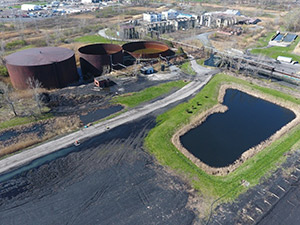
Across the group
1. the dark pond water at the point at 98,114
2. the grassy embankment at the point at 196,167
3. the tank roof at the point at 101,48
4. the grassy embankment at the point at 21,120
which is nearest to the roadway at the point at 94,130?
the dark pond water at the point at 98,114

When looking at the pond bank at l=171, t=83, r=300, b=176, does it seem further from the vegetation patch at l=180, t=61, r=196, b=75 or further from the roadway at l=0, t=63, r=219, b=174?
the vegetation patch at l=180, t=61, r=196, b=75

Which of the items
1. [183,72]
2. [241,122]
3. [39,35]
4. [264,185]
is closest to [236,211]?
[264,185]

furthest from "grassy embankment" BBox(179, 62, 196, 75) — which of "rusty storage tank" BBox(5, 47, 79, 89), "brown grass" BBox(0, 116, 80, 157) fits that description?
"brown grass" BBox(0, 116, 80, 157)

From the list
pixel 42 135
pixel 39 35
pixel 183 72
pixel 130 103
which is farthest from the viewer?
pixel 39 35

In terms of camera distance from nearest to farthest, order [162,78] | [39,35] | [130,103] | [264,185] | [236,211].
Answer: [236,211]
[264,185]
[130,103]
[162,78]
[39,35]

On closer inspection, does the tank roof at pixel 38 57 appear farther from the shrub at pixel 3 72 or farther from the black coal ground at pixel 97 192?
the black coal ground at pixel 97 192

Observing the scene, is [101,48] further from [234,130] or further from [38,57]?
[234,130]

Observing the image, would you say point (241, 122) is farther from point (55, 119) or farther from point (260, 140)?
point (55, 119)

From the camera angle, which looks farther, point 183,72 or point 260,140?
point 183,72
